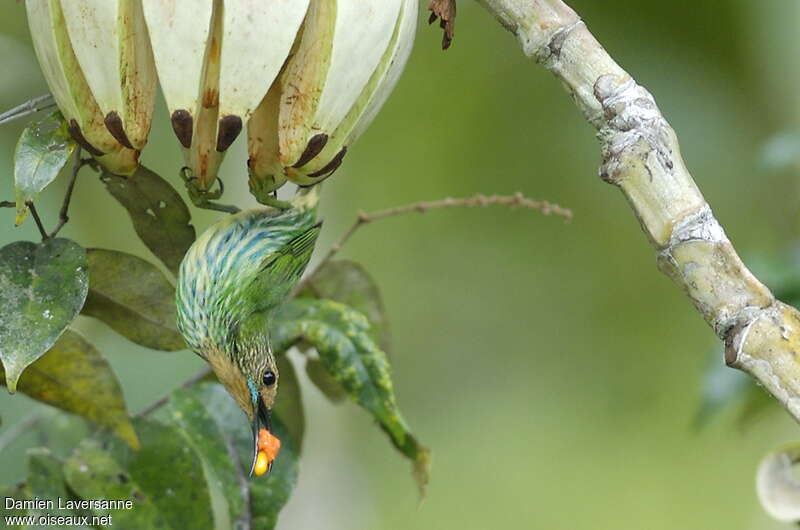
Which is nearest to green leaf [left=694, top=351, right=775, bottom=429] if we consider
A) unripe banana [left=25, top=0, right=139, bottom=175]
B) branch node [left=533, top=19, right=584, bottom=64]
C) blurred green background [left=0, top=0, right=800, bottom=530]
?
branch node [left=533, top=19, right=584, bottom=64]

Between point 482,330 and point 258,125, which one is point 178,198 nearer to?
point 258,125

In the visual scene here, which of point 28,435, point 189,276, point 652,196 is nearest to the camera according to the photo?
point 652,196

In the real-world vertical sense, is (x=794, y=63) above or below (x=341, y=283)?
above

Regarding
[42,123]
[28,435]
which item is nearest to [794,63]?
[28,435]

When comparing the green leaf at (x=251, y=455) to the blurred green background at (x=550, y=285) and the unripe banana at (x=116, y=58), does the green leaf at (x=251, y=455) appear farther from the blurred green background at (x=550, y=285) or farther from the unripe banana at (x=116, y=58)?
the blurred green background at (x=550, y=285)

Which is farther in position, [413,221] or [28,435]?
[413,221]

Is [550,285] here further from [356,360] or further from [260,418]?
[260,418]

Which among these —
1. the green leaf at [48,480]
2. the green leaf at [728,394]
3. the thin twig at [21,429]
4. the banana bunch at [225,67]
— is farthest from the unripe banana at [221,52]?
the green leaf at [728,394]
